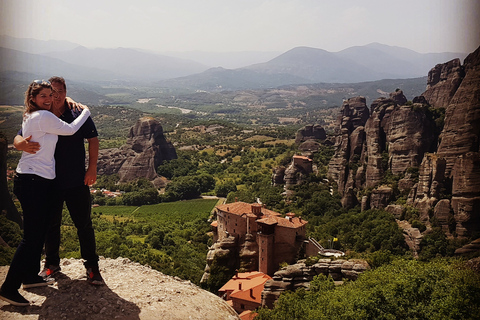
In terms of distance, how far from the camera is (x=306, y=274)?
18.0 m

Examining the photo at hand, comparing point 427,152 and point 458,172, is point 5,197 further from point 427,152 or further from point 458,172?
point 427,152

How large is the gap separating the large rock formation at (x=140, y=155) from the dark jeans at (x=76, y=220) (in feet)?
208

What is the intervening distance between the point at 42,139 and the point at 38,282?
258 centimetres

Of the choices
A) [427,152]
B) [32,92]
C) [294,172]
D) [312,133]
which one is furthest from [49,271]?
[312,133]

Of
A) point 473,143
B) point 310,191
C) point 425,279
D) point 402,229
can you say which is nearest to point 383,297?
point 425,279

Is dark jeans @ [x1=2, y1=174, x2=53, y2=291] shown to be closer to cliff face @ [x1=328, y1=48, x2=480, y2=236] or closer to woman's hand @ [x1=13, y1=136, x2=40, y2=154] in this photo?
woman's hand @ [x1=13, y1=136, x2=40, y2=154]

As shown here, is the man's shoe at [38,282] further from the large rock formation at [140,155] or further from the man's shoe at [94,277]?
the large rock formation at [140,155]

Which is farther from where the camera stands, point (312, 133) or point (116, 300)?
point (312, 133)

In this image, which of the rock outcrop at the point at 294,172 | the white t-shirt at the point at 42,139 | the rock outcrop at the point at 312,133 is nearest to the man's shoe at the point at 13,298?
the white t-shirt at the point at 42,139

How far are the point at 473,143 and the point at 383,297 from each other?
17.8 metres

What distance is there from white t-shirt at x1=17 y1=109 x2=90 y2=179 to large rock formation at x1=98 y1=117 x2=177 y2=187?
6470cm

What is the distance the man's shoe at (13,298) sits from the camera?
233 inches

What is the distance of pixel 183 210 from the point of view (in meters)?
56.6

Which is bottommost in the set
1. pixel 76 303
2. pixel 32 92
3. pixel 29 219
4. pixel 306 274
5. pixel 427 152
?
pixel 306 274
